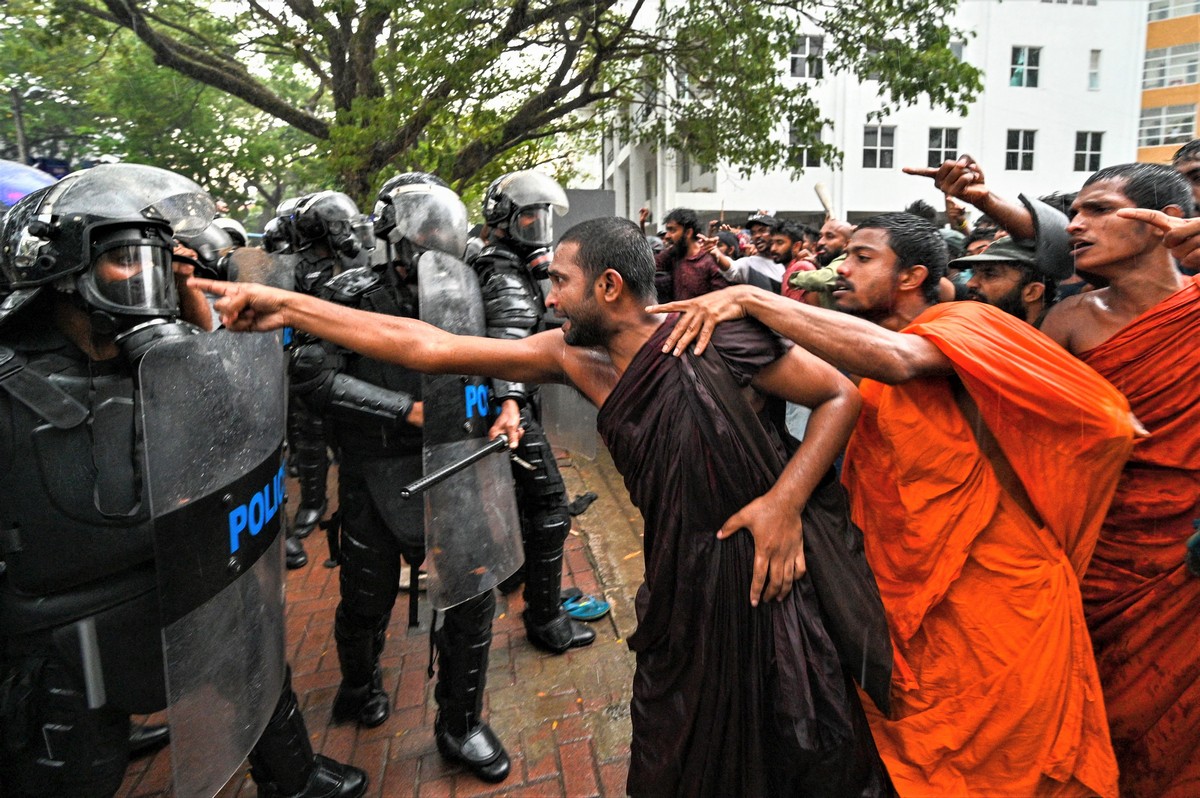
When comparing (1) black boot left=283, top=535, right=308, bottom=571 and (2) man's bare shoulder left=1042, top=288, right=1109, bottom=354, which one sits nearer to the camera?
(2) man's bare shoulder left=1042, top=288, right=1109, bottom=354

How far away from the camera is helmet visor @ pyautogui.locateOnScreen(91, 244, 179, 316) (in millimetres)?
1871

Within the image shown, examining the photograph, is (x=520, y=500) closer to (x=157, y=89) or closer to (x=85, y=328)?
(x=85, y=328)

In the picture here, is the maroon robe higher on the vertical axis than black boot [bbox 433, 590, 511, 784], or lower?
higher

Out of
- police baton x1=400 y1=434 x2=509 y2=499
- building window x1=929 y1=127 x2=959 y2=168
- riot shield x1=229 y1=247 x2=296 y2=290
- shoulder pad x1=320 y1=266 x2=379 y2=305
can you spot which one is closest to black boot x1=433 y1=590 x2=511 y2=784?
police baton x1=400 y1=434 x2=509 y2=499

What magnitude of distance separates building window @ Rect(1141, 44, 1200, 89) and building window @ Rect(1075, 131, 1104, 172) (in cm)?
191

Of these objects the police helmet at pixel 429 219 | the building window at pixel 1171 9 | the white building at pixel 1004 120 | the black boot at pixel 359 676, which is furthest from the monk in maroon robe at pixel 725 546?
the white building at pixel 1004 120

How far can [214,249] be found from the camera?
4.34 meters

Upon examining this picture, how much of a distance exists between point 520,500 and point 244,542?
1950 mm

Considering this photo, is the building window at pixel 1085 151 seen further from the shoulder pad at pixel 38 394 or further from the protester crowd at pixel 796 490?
the shoulder pad at pixel 38 394

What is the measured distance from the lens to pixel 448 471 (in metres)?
2.46

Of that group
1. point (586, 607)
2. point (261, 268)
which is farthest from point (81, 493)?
point (261, 268)

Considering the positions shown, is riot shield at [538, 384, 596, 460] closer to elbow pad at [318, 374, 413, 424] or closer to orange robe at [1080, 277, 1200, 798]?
elbow pad at [318, 374, 413, 424]

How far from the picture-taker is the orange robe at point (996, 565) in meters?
2.05

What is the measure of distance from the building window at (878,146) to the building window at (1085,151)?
6177 millimetres
